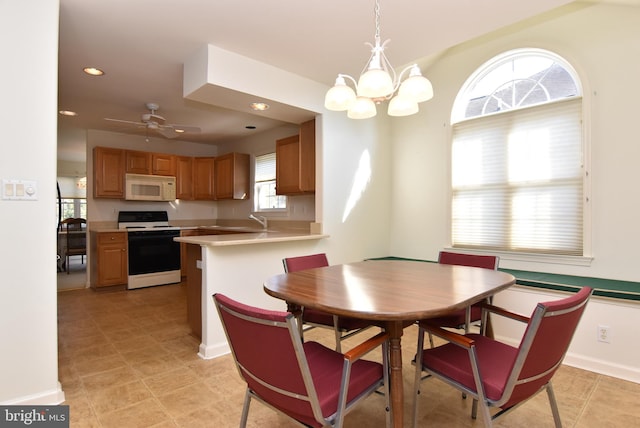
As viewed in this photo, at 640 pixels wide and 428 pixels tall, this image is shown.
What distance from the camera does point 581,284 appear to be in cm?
257

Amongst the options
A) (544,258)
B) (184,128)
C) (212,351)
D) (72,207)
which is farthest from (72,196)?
(544,258)

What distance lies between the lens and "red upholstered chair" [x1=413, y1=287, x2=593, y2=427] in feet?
3.91

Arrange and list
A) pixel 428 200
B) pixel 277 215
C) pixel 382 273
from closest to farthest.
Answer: pixel 382 273 → pixel 428 200 → pixel 277 215

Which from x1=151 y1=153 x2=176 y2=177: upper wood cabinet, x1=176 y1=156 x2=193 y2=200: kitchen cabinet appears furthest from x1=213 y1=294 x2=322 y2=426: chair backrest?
x1=176 y1=156 x2=193 y2=200: kitchen cabinet

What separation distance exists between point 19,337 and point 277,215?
347 cm

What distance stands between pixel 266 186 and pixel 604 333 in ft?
14.6

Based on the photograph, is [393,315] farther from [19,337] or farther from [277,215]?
[277,215]

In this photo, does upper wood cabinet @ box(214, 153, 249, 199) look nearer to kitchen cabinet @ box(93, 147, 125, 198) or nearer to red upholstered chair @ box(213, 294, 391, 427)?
kitchen cabinet @ box(93, 147, 125, 198)

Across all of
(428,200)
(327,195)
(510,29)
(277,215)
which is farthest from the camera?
(277,215)

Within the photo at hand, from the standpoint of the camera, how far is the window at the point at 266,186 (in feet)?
17.3

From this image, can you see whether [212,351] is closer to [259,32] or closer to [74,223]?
[259,32]

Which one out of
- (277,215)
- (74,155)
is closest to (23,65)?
(277,215)

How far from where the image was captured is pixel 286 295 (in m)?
1.57

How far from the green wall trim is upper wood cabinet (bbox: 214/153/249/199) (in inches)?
165
